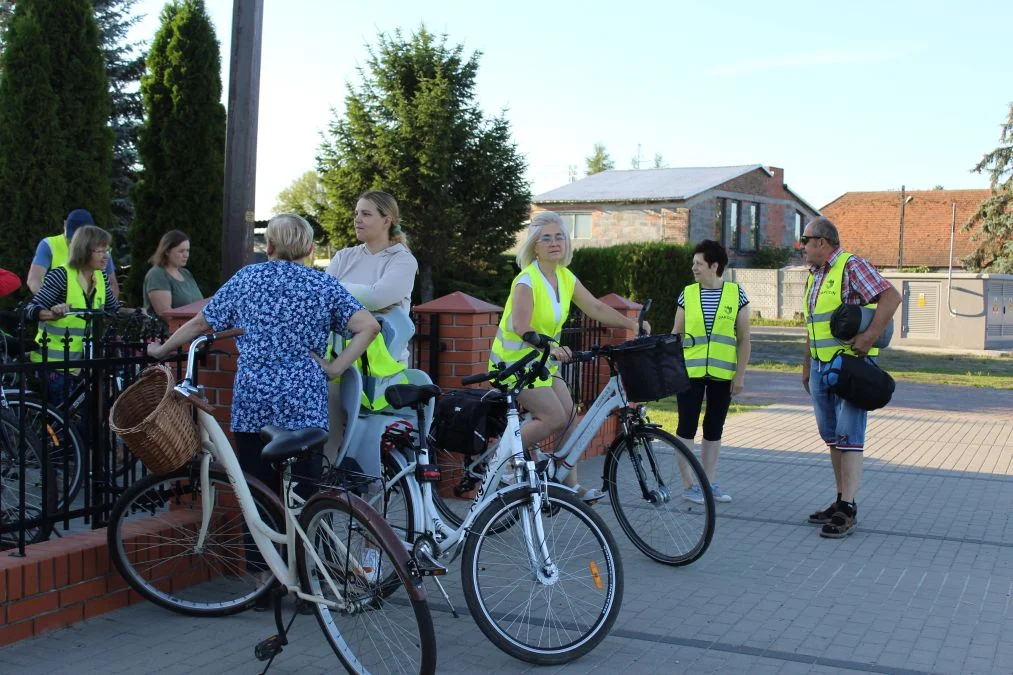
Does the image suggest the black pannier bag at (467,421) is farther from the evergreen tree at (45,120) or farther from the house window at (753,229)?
the house window at (753,229)

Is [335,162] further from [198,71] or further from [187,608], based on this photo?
[187,608]

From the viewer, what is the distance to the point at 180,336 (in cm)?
472

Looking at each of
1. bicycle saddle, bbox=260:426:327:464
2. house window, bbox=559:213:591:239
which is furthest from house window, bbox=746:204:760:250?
bicycle saddle, bbox=260:426:327:464


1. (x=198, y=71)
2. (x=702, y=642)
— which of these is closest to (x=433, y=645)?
(x=702, y=642)

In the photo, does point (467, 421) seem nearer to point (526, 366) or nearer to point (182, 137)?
point (526, 366)

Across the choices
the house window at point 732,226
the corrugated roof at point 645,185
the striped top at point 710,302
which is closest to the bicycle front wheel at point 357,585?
the striped top at point 710,302

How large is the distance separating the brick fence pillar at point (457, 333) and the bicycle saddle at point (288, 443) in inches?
131

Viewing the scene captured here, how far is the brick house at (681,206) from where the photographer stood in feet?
148

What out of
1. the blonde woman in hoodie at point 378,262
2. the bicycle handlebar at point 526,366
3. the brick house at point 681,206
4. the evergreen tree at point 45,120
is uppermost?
the brick house at point 681,206

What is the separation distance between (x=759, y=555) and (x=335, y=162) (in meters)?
29.5

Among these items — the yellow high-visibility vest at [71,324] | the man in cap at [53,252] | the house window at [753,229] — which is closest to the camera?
the yellow high-visibility vest at [71,324]

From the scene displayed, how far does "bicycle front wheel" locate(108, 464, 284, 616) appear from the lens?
484 cm

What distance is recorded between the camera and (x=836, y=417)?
6.96 m

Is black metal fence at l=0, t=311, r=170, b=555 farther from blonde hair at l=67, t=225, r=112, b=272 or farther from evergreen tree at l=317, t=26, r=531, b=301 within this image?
evergreen tree at l=317, t=26, r=531, b=301
